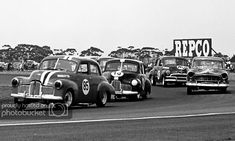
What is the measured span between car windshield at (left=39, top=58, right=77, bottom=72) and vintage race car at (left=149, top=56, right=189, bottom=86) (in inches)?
670

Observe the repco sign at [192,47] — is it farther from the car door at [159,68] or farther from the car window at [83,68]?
the car window at [83,68]

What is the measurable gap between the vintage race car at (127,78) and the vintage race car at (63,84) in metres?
3.05

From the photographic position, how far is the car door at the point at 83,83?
17.7 metres

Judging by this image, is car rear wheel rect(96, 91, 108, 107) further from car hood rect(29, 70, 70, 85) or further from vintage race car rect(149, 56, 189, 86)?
vintage race car rect(149, 56, 189, 86)

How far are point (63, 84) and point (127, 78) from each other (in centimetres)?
631

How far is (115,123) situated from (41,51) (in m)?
71.0

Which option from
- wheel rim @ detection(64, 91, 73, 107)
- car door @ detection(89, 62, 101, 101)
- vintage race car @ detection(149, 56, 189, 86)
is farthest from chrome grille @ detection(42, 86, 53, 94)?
vintage race car @ detection(149, 56, 189, 86)

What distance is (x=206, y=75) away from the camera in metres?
27.0

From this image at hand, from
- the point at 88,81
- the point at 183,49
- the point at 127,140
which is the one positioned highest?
the point at 183,49

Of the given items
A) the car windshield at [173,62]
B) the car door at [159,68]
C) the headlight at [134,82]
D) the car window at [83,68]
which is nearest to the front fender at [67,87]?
the car window at [83,68]

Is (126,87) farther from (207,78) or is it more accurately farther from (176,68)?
(176,68)

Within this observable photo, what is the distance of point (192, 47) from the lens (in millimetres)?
57062

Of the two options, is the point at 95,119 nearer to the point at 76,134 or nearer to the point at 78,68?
the point at 76,134

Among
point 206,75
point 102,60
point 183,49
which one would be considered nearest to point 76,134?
point 206,75
